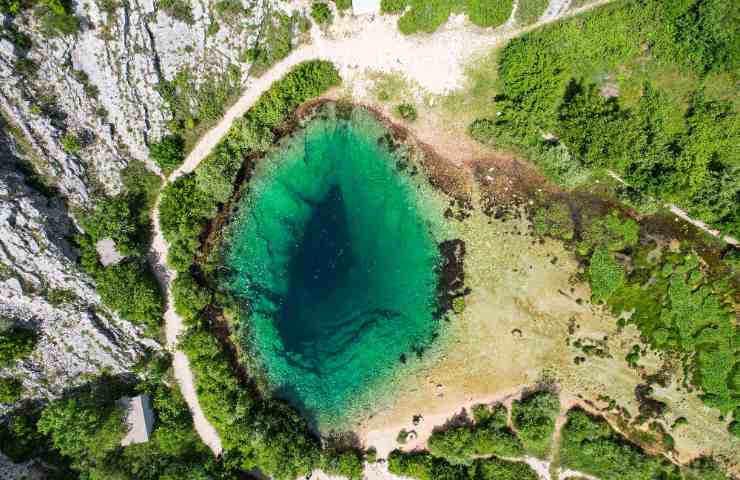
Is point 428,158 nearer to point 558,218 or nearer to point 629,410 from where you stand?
point 558,218

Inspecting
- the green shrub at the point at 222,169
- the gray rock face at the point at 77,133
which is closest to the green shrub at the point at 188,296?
Result: the gray rock face at the point at 77,133

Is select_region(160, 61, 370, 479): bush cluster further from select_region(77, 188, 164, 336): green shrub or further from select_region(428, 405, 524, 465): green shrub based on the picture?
select_region(428, 405, 524, 465): green shrub

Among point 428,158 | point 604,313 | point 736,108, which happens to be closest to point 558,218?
point 604,313

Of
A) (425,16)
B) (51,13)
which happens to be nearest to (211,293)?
(51,13)

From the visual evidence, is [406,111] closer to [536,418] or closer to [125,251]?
[125,251]

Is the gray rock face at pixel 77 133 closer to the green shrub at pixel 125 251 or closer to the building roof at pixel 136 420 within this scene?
the green shrub at pixel 125 251

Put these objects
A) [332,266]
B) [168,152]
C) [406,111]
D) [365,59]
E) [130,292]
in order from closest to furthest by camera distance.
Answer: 1. [130,292]
2. [168,152]
3. [365,59]
4. [406,111]
5. [332,266]

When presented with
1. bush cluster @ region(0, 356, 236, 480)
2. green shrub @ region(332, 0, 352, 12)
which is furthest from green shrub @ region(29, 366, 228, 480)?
green shrub @ region(332, 0, 352, 12)
